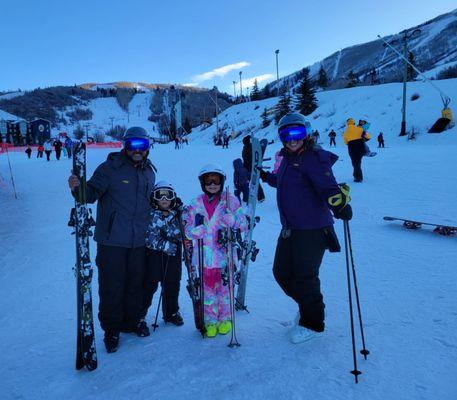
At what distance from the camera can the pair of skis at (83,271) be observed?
9.44 ft

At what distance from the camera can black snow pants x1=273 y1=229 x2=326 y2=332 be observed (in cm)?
296

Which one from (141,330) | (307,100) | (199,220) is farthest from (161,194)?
(307,100)

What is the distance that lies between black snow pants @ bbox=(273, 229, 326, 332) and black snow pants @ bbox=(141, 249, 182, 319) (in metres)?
0.99

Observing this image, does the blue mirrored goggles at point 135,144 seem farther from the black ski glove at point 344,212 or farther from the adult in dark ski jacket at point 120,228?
the black ski glove at point 344,212

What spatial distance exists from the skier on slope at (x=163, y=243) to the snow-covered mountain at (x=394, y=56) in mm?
42730

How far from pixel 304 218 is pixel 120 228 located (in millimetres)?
1571

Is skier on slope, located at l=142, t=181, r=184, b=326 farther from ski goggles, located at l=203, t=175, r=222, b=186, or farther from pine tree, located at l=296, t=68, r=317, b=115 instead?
pine tree, located at l=296, t=68, r=317, b=115

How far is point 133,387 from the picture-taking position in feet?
8.67

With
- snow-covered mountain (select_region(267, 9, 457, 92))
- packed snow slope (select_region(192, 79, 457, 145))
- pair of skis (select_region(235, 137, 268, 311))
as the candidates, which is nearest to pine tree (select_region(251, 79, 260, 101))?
snow-covered mountain (select_region(267, 9, 457, 92))

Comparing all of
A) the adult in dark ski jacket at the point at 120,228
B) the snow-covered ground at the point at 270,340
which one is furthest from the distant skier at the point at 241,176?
the adult in dark ski jacket at the point at 120,228

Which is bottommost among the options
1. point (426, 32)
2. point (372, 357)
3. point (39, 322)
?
point (39, 322)

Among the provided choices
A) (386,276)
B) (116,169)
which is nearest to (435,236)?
(386,276)

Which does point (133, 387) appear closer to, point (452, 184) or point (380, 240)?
point (380, 240)

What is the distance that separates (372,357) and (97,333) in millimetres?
2570
